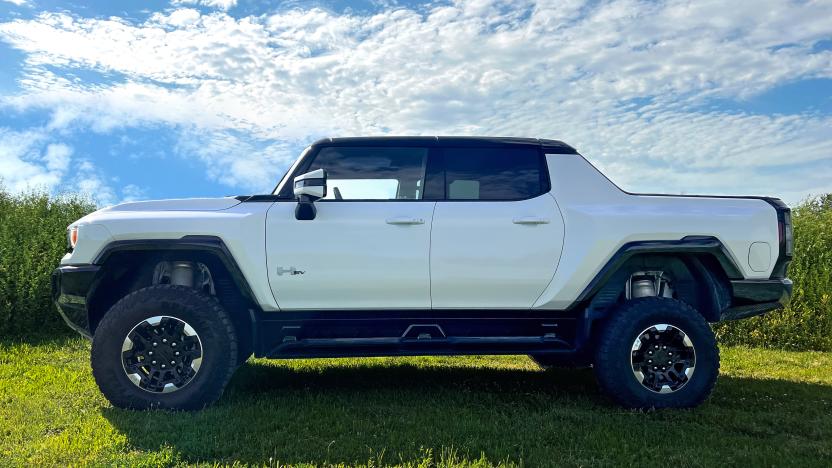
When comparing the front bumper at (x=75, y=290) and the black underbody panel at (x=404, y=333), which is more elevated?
the front bumper at (x=75, y=290)

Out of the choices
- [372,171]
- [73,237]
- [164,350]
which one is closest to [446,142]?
[372,171]

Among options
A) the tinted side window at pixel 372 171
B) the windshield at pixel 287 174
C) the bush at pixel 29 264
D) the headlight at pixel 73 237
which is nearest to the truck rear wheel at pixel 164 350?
the headlight at pixel 73 237

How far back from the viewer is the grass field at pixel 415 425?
11.5ft

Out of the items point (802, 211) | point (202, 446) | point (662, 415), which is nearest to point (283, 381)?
point (202, 446)

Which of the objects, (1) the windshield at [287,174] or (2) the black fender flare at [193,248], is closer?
(2) the black fender flare at [193,248]

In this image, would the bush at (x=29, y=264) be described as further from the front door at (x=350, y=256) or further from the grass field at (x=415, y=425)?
the front door at (x=350, y=256)

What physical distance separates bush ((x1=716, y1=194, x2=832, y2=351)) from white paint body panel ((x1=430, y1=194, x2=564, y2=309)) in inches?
219

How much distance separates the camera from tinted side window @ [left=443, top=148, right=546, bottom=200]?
4543 millimetres

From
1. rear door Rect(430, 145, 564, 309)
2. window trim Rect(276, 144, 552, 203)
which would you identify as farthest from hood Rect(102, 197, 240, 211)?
rear door Rect(430, 145, 564, 309)

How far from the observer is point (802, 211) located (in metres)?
9.98

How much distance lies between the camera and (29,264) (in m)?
8.65

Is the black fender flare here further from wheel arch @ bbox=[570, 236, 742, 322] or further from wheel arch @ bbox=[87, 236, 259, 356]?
wheel arch @ bbox=[570, 236, 742, 322]

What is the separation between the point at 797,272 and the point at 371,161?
723 cm

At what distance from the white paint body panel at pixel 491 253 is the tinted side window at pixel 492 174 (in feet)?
0.43
